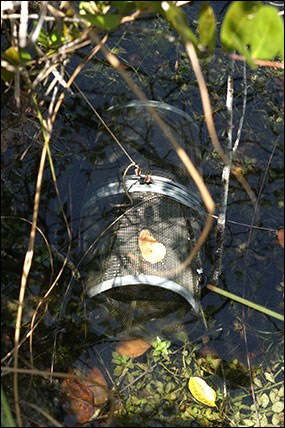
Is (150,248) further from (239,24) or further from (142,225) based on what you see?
(239,24)

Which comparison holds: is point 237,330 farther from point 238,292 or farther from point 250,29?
point 250,29

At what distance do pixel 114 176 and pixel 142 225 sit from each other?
0.27m

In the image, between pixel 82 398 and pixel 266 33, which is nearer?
pixel 266 33

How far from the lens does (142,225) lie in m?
2.48

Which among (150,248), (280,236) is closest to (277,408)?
(280,236)

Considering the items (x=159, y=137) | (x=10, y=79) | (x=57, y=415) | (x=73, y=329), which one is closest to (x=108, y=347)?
(x=73, y=329)

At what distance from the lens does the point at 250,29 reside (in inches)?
60.1

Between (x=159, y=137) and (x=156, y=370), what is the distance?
1.06m

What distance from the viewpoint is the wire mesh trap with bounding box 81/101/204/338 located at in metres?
2.41

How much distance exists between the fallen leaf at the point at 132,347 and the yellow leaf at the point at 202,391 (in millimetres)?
254

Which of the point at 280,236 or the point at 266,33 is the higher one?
the point at 266,33

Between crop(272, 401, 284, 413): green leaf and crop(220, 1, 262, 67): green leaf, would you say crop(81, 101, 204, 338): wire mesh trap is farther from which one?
crop(220, 1, 262, 67): green leaf

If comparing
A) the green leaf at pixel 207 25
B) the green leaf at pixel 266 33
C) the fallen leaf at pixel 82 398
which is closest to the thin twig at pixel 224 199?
the green leaf at pixel 207 25

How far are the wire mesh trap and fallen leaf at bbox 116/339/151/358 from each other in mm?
112
